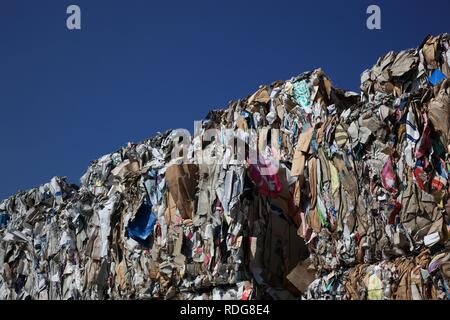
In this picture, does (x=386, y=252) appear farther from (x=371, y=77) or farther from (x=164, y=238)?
(x=164, y=238)

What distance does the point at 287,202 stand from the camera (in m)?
7.61

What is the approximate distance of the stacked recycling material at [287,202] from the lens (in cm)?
592

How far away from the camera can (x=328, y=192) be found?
6852 mm

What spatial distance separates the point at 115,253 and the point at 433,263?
15.9ft

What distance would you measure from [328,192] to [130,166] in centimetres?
385

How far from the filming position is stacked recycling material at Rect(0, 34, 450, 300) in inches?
233

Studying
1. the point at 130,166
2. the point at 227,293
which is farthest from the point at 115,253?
the point at 227,293

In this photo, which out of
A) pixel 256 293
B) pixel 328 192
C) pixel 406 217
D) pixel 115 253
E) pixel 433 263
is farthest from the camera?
pixel 115 253
